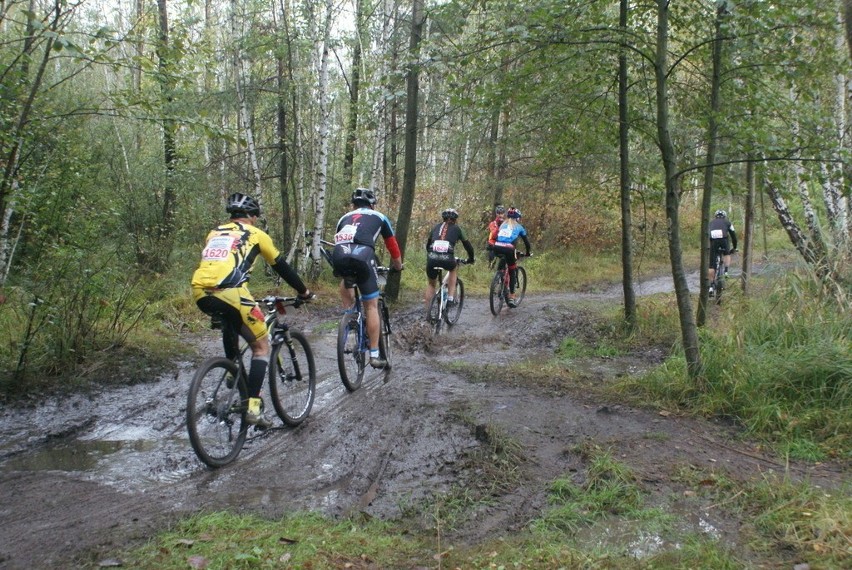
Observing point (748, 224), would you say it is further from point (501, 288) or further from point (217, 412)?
point (217, 412)

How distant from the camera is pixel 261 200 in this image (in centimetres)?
1402

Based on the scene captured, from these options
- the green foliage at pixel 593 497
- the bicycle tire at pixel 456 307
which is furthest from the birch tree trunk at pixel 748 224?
the green foliage at pixel 593 497

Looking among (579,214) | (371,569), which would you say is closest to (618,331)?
(371,569)

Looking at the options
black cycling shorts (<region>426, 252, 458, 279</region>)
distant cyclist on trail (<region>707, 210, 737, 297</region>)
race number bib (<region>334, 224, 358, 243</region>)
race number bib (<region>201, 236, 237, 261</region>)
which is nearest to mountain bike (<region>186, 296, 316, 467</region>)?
race number bib (<region>201, 236, 237, 261</region>)

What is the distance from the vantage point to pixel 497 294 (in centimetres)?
1240

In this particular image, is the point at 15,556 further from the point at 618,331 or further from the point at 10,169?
the point at 618,331

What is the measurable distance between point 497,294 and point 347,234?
19.8ft

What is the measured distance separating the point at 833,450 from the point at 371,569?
154 inches

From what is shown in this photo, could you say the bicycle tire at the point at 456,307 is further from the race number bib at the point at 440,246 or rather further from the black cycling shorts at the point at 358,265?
the black cycling shorts at the point at 358,265

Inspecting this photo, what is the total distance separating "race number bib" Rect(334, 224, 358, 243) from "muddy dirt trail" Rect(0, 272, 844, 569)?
1732mm

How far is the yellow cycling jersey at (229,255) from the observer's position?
493 cm

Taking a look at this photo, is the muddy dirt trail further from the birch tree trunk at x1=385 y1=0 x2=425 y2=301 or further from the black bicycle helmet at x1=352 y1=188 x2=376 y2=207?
the birch tree trunk at x1=385 y1=0 x2=425 y2=301

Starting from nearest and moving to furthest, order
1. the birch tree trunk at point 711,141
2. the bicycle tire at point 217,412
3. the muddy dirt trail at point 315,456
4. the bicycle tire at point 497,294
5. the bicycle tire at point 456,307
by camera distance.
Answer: the muddy dirt trail at point 315,456 → the bicycle tire at point 217,412 → the birch tree trunk at point 711,141 → the bicycle tire at point 456,307 → the bicycle tire at point 497,294

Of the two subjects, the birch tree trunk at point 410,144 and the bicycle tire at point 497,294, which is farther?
Result: the bicycle tire at point 497,294
